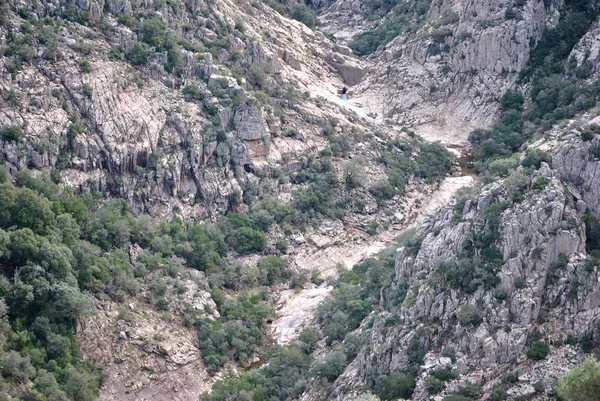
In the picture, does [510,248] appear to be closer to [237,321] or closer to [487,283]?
[487,283]

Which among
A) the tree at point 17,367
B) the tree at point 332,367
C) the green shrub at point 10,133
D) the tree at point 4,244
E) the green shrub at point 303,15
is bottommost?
the tree at point 17,367

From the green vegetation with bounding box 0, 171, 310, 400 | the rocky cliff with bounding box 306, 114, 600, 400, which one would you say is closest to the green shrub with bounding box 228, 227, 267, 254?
the green vegetation with bounding box 0, 171, 310, 400

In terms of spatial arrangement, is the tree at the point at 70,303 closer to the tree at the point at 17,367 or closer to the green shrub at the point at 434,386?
the tree at the point at 17,367

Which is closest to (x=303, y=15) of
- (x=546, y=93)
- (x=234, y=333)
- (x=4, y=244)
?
(x=546, y=93)

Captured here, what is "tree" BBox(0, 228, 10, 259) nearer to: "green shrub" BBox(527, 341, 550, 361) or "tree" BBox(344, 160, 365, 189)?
"green shrub" BBox(527, 341, 550, 361)

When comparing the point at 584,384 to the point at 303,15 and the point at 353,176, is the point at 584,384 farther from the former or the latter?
the point at 303,15

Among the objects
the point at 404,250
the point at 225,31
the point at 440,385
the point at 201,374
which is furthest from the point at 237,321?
the point at 225,31

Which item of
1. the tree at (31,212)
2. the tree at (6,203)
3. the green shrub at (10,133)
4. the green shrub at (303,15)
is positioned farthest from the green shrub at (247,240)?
the green shrub at (303,15)
